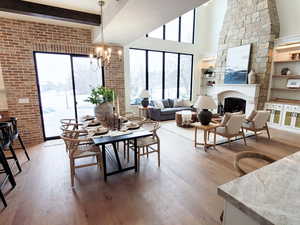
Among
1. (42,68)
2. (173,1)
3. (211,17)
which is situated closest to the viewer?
(173,1)

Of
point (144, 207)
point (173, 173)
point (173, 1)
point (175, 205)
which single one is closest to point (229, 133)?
point (173, 173)

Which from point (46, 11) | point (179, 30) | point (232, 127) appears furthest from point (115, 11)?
point (179, 30)

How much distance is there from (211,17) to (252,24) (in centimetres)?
261

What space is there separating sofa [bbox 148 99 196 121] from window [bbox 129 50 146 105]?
31.5 inches

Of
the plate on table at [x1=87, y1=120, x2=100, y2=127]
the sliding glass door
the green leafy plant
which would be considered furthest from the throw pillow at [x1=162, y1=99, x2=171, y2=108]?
the plate on table at [x1=87, y1=120, x2=100, y2=127]

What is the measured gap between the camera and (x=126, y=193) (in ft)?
7.59

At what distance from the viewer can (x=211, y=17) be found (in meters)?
7.85

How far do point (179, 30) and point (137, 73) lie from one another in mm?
2928

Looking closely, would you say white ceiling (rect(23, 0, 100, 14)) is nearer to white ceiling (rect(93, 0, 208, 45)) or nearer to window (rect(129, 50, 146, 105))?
white ceiling (rect(93, 0, 208, 45))

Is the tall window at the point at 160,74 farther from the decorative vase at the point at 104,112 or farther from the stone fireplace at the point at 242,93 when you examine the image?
the decorative vase at the point at 104,112

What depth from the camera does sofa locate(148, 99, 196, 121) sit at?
255 inches

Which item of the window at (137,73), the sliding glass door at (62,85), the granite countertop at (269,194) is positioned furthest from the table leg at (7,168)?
the window at (137,73)

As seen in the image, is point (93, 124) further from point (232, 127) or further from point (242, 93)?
point (242, 93)

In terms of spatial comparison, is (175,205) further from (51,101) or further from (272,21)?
(272,21)
